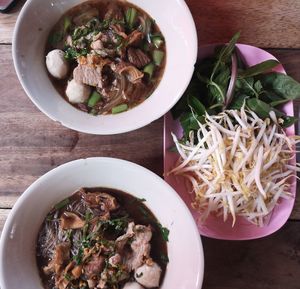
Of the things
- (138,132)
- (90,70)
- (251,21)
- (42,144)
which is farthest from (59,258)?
(251,21)

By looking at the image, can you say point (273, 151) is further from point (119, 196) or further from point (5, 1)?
point (5, 1)

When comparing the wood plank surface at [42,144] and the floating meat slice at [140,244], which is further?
the wood plank surface at [42,144]

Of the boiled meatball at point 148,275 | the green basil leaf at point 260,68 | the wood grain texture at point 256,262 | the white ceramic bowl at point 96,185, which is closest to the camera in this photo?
the white ceramic bowl at point 96,185

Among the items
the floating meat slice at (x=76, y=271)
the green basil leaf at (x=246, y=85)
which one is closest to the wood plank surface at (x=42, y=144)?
the green basil leaf at (x=246, y=85)

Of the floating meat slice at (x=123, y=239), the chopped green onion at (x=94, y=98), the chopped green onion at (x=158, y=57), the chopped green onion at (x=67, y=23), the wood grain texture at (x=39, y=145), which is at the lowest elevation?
the floating meat slice at (x=123, y=239)

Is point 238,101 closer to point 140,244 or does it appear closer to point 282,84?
point 282,84

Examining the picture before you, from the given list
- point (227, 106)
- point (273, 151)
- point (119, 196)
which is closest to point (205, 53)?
point (227, 106)

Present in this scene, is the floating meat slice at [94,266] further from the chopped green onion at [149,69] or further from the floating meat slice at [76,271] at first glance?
the chopped green onion at [149,69]
